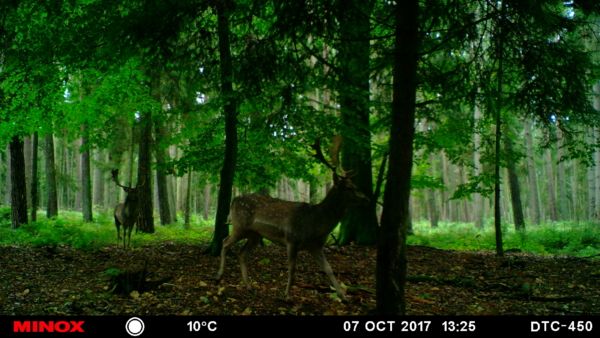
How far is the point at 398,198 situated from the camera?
184 inches

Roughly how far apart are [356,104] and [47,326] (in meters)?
6.98

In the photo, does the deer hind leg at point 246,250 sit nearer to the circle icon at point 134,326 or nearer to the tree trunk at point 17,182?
the circle icon at point 134,326

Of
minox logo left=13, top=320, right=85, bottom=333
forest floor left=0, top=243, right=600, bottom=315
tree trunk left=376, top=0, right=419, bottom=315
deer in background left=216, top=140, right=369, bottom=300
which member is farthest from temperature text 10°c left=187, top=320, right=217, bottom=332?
tree trunk left=376, top=0, right=419, bottom=315

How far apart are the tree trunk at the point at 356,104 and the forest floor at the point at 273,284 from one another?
129cm

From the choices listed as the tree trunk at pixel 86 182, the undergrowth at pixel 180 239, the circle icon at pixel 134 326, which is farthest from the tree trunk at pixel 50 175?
the circle icon at pixel 134 326

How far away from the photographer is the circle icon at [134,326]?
486 cm

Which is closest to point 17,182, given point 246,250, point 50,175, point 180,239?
point 180,239

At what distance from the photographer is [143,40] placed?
19.6ft

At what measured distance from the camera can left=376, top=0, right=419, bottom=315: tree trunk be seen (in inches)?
185

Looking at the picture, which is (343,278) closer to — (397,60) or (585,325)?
(585,325)

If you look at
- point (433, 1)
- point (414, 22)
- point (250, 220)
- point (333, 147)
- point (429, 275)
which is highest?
point (433, 1)

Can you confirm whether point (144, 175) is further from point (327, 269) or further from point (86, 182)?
point (327, 269)

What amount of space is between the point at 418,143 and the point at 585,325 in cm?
688

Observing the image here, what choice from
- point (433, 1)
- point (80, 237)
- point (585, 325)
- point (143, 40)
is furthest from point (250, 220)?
point (80, 237)
